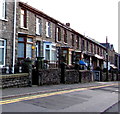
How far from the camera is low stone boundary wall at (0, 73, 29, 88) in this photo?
35.4 feet

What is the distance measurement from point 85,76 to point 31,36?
809 cm

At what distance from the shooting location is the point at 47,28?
72.7 ft

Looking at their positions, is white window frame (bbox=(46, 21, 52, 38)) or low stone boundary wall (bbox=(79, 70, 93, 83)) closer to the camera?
low stone boundary wall (bbox=(79, 70, 93, 83))

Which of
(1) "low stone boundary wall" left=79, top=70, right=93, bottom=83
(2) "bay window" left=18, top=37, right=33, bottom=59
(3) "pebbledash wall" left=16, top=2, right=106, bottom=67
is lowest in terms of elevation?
(1) "low stone boundary wall" left=79, top=70, right=93, bottom=83

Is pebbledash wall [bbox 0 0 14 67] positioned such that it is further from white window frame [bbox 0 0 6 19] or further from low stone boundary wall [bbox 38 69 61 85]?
low stone boundary wall [bbox 38 69 61 85]

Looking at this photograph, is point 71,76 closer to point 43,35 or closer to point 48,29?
point 43,35

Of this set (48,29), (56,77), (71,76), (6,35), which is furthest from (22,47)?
(48,29)

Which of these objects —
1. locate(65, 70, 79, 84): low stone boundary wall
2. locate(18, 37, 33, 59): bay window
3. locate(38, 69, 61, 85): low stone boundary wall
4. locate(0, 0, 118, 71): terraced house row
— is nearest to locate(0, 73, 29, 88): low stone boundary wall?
locate(38, 69, 61, 85): low stone boundary wall

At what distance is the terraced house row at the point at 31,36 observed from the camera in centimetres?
1471

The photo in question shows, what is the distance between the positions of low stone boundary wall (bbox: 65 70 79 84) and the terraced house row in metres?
2.30

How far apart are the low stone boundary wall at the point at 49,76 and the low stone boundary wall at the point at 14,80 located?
1.56 meters

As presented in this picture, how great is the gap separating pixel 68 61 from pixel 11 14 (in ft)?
40.2

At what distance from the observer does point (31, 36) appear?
1752cm

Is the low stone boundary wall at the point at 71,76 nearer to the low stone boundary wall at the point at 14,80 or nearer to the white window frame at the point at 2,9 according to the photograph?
the low stone boundary wall at the point at 14,80
